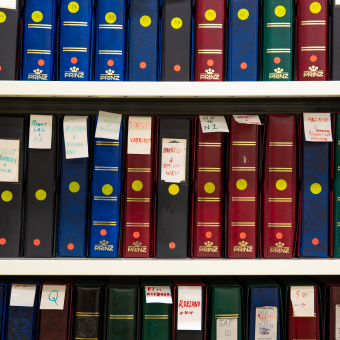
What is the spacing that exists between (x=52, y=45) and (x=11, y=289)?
2.14 ft

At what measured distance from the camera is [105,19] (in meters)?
0.76

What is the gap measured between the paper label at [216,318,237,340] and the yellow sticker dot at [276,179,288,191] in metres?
0.37

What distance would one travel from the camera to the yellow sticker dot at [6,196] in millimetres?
743

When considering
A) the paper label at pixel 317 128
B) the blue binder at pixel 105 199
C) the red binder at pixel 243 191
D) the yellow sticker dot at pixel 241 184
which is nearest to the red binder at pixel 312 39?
the paper label at pixel 317 128

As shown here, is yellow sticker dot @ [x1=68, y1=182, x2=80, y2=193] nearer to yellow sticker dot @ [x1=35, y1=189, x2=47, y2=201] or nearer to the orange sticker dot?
yellow sticker dot @ [x1=35, y1=189, x2=47, y2=201]

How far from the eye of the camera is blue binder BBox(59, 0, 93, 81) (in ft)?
2.47

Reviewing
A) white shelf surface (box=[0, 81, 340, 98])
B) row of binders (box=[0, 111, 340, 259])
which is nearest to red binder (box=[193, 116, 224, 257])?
row of binders (box=[0, 111, 340, 259])

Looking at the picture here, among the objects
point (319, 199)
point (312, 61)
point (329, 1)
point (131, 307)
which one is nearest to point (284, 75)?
point (312, 61)

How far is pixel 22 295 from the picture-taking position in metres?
0.76

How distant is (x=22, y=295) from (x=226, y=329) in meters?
0.54

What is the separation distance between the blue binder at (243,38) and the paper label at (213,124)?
0.37 feet

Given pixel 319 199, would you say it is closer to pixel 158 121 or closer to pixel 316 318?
pixel 316 318

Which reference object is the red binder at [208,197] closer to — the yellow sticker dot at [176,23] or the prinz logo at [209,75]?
the prinz logo at [209,75]

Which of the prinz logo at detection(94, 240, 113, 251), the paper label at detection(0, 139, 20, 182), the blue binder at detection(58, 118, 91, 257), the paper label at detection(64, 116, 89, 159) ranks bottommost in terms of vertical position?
the prinz logo at detection(94, 240, 113, 251)
